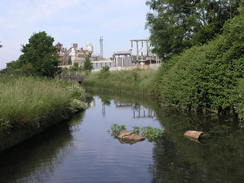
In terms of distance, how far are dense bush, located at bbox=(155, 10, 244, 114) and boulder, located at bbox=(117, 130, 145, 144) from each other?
432 cm

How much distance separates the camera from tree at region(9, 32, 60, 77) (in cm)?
3800

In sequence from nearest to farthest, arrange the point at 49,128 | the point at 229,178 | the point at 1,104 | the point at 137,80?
the point at 229,178 < the point at 1,104 < the point at 49,128 < the point at 137,80

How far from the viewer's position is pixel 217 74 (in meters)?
15.6

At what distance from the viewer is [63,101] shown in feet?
50.3

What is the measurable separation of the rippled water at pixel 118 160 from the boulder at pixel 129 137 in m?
0.32

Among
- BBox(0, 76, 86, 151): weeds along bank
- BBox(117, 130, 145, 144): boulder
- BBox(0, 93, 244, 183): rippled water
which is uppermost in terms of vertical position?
BBox(0, 76, 86, 151): weeds along bank

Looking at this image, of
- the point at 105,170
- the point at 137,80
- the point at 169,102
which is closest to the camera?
the point at 105,170

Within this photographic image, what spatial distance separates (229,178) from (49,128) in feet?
26.7

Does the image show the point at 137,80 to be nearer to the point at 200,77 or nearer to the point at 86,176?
the point at 200,77

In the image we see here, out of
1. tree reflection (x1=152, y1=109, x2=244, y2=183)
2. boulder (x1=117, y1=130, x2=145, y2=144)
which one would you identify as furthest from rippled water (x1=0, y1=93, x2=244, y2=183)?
boulder (x1=117, y1=130, x2=145, y2=144)

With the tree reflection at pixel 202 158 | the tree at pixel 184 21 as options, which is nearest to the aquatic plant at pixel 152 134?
the tree reflection at pixel 202 158

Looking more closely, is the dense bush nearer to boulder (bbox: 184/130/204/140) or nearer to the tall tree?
boulder (bbox: 184/130/204/140)

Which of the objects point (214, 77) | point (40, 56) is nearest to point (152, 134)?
point (214, 77)

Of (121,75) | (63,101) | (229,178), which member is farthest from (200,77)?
(121,75)
